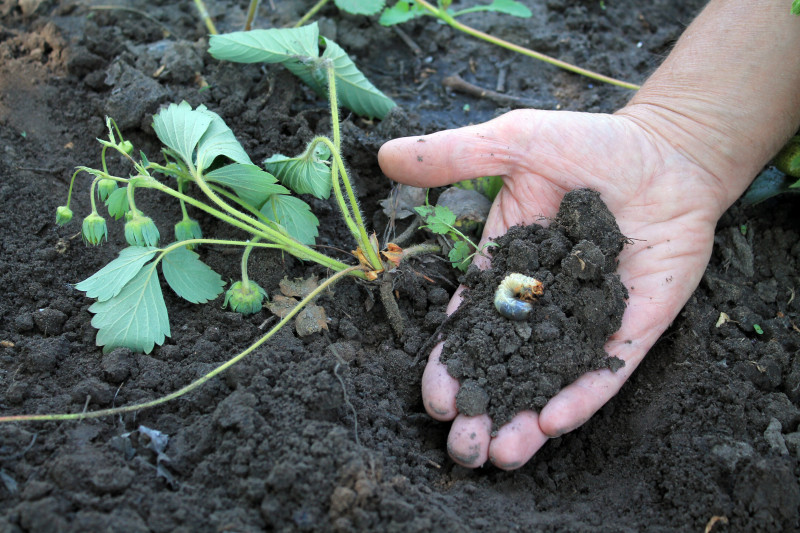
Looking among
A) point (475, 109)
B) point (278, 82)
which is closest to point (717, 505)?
point (475, 109)

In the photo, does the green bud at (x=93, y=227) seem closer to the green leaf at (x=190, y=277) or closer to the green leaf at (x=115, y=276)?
the green leaf at (x=115, y=276)

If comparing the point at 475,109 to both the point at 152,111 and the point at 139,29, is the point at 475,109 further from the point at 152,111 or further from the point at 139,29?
the point at 139,29

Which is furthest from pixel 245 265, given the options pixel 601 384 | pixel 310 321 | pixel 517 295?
pixel 601 384

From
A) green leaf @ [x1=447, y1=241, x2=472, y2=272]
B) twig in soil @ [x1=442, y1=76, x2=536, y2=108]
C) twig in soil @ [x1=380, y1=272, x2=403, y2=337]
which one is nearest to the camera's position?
twig in soil @ [x1=380, y1=272, x2=403, y2=337]

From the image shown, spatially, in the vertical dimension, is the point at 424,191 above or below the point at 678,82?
below

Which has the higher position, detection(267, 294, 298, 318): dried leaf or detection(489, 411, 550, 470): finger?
detection(267, 294, 298, 318): dried leaf

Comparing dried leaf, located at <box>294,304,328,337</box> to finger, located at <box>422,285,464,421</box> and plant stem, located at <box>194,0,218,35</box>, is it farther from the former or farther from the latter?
plant stem, located at <box>194,0,218,35</box>

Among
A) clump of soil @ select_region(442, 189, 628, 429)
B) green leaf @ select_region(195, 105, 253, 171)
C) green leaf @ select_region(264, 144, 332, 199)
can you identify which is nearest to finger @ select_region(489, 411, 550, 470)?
clump of soil @ select_region(442, 189, 628, 429)
